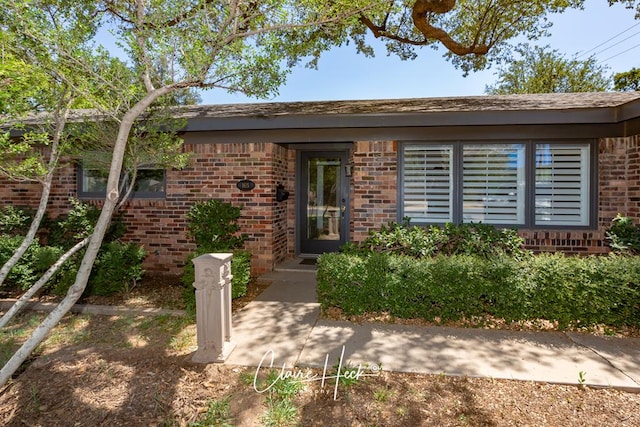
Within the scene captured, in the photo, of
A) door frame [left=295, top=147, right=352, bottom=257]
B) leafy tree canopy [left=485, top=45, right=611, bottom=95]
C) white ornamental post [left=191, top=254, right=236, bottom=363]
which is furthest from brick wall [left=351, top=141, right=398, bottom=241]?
leafy tree canopy [left=485, top=45, right=611, bottom=95]

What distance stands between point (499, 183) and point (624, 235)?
177cm

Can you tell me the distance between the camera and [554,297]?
384 cm

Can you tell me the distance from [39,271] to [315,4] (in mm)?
5241

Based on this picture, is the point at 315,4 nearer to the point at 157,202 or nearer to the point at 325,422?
the point at 325,422

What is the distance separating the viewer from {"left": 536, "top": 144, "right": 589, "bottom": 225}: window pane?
5.81 metres

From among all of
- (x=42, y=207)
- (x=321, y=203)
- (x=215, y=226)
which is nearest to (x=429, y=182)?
(x=321, y=203)

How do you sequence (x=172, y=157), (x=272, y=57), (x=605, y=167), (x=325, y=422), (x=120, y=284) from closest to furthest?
(x=325, y=422), (x=272, y=57), (x=172, y=157), (x=120, y=284), (x=605, y=167)

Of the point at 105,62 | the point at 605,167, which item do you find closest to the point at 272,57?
the point at 105,62

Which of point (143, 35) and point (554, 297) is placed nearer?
point (143, 35)

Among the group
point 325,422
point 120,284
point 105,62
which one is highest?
point 105,62

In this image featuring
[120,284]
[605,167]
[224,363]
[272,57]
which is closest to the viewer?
[224,363]

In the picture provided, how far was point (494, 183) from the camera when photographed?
6008mm

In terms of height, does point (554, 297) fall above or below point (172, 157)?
below

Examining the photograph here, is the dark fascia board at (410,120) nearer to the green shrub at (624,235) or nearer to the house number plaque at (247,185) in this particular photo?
the house number plaque at (247,185)
